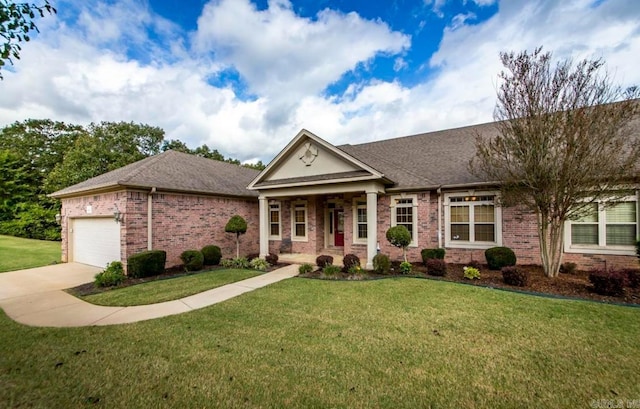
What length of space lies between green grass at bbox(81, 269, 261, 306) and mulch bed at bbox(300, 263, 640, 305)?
269cm

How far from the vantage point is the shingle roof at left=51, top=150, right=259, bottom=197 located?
10081mm

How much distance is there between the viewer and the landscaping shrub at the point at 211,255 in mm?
11109

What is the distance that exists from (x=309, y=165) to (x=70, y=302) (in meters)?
8.72

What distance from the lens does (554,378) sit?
315 cm

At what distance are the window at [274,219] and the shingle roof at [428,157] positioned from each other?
542 centimetres

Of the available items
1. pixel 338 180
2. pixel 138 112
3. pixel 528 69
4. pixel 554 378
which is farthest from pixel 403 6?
pixel 138 112

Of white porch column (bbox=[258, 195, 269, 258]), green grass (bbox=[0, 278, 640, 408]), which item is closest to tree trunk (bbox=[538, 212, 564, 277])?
green grass (bbox=[0, 278, 640, 408])

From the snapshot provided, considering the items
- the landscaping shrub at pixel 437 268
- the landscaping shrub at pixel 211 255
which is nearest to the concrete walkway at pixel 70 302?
the landscaping shrub at pixel 211 255

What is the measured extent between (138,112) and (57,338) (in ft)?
69.6

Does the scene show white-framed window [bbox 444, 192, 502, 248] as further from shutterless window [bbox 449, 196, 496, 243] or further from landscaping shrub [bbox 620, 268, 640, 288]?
landscaping shrub [bbox 620, 268, 640, 288]

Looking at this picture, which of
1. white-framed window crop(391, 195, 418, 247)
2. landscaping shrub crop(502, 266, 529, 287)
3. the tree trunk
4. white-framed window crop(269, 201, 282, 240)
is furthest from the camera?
white-framed window crop(269, 201, 282, 240)

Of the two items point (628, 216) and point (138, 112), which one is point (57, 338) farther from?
point (138, 112)

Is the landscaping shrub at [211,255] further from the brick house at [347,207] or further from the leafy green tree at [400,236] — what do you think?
the leafy green tree at [400,236]

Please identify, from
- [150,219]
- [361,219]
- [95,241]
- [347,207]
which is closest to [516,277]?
[361,219]
